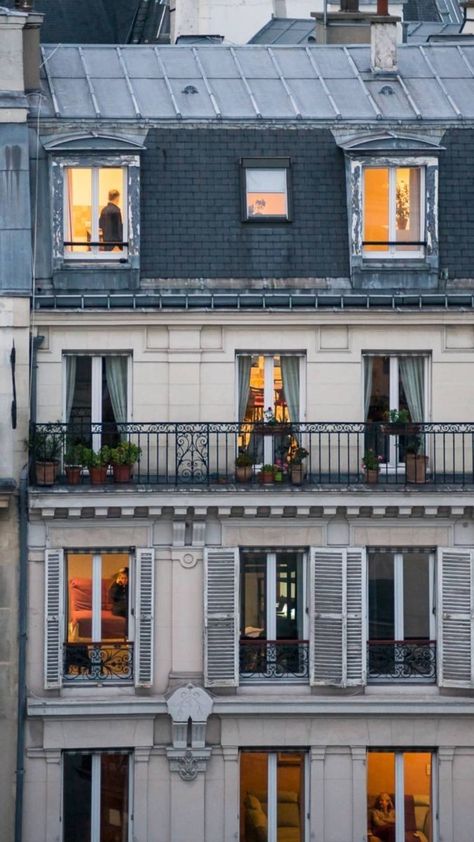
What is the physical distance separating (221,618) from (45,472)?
3498mm

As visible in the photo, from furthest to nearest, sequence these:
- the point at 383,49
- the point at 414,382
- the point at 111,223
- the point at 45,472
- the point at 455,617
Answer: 1. the point at 383,49
2. the point at 414,382
3. the point at 111,223
4. the point at 455,617
5. the point at 45,472

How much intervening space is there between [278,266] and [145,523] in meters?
4.52

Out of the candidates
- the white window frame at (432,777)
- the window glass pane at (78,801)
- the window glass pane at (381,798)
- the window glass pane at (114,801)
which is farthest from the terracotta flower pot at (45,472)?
the window glass pane at (381,798)

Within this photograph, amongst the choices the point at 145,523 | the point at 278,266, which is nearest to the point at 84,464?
the point at 145,523

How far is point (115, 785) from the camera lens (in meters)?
38.7

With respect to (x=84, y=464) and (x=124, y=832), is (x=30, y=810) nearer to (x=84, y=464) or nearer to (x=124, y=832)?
(x=124, y=832)

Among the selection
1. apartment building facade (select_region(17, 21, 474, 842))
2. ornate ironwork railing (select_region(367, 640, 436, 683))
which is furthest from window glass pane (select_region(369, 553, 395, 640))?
ornate ironwork railing (select_region(367, 640, 436, 683))

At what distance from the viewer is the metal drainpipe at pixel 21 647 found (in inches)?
1494

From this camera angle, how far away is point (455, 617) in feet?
126

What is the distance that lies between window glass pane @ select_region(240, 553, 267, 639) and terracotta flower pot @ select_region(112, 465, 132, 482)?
2.26m

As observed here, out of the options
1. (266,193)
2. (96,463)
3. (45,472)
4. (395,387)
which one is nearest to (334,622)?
(395,387)

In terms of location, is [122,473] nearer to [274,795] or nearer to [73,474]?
[73,474]

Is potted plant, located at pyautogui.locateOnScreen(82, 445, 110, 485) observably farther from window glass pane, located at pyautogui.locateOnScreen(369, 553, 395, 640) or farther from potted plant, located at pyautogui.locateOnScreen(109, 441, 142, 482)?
window glass pane, located at pyautogui.locateOnScreen(369, 553, 395, 640)

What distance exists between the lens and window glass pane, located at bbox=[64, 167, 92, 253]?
38.8m
